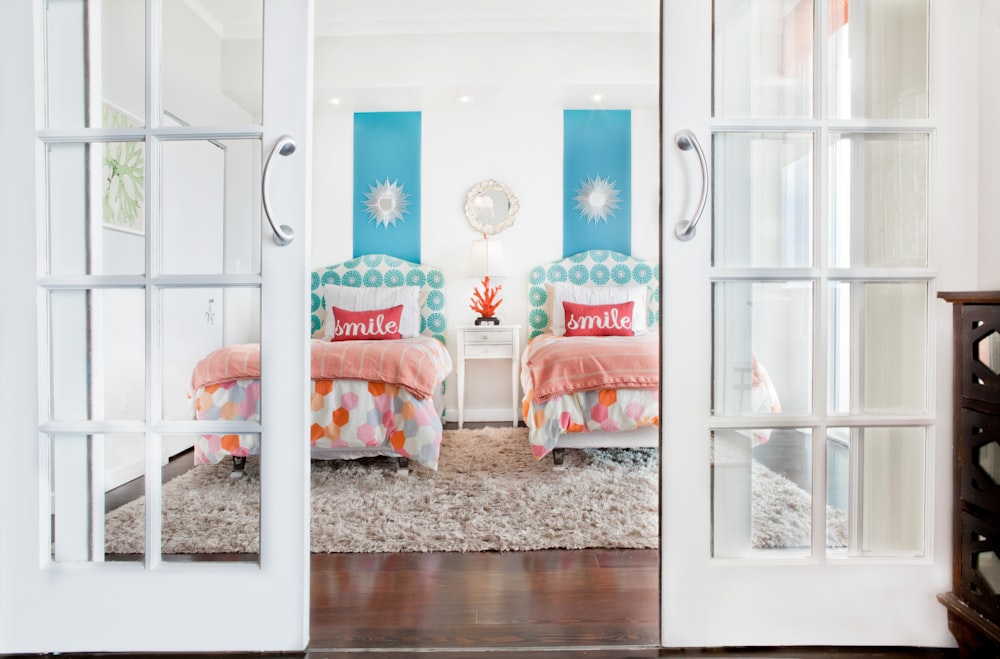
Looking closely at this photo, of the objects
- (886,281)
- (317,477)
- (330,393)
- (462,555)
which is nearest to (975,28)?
(886,281)

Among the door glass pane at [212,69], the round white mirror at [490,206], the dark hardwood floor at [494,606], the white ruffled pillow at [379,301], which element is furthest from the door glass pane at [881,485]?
the round white mirror at [490,206]

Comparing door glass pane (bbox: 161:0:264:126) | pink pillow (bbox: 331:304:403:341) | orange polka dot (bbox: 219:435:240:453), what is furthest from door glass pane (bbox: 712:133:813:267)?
pink pillow (bbox: 331:304:403:341)

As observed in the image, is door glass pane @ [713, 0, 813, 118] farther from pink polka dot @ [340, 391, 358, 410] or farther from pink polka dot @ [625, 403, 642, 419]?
pink polka dot @ [340, 391, 358, 410]

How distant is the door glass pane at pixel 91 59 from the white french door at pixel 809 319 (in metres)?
1.19

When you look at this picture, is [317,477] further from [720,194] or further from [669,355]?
[720,194]

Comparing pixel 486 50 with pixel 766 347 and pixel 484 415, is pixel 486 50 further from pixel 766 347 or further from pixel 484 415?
pixel 766 347

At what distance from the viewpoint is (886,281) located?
50.4 inches

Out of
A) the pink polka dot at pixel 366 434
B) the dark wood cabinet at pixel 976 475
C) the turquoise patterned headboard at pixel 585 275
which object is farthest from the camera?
the turquoise patterned headboard at pixel 585 275

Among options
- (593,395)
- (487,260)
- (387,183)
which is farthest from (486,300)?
(593,395)

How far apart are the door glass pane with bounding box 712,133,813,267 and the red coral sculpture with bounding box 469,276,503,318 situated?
10.2ft

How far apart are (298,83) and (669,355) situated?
100 cm

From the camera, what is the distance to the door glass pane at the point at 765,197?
1280mm

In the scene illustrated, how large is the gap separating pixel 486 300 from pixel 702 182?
3.24m

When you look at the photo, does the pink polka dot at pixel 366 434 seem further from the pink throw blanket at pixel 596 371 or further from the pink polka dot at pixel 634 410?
the pink polka dot at pixel 634 410
